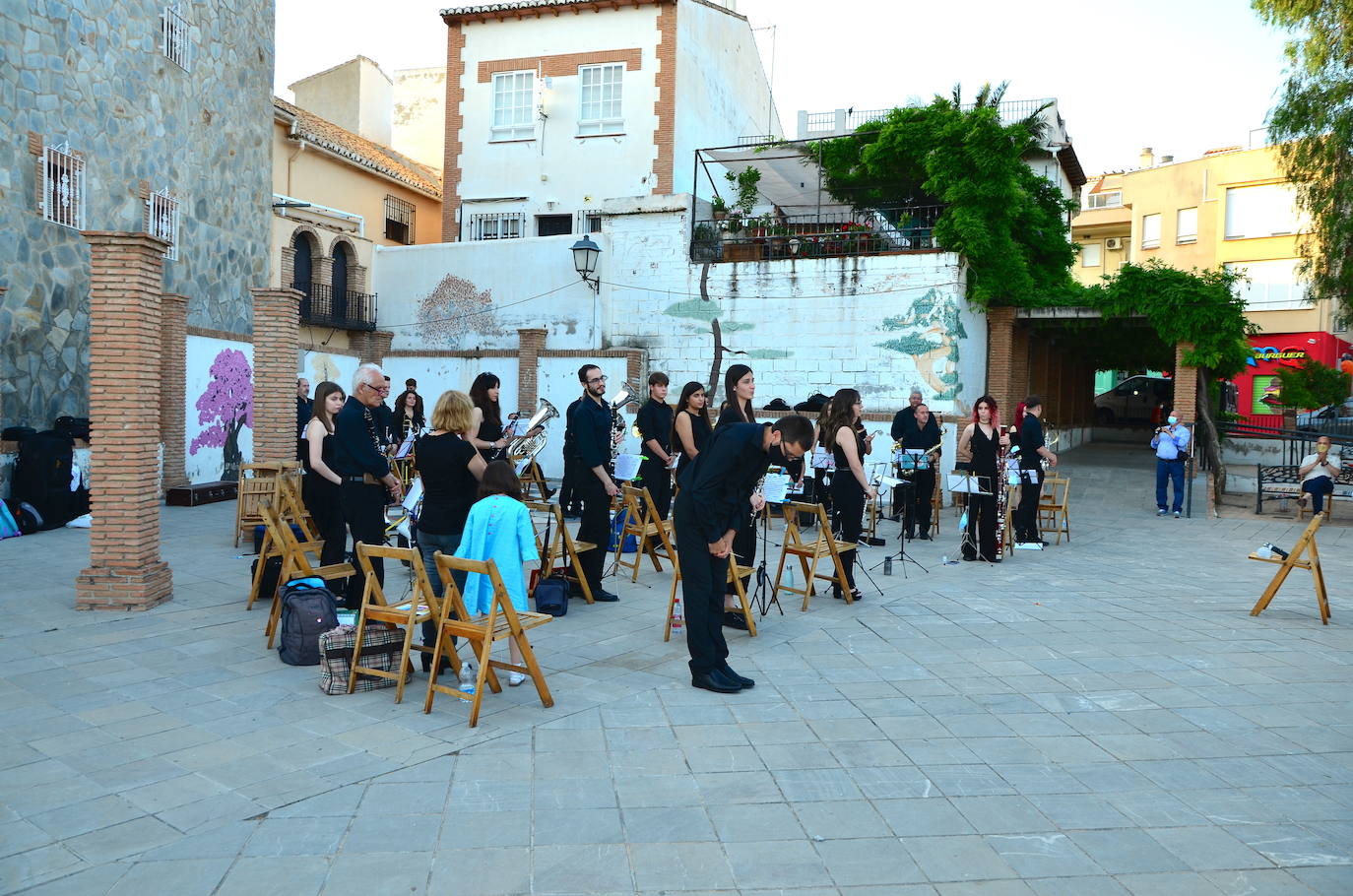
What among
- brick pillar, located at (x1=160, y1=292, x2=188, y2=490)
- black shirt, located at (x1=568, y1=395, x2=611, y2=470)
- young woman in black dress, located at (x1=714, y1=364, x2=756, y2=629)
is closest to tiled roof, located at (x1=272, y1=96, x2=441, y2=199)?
brick pillar, located at (x1=160, y1=292, x2=188, y2=490)

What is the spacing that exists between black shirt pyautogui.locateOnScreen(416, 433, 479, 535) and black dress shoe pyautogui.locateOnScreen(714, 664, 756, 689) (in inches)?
68.6

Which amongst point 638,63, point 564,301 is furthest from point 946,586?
point 638,63

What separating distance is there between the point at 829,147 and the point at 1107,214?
24.1 metres

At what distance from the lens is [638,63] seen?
21766 millimetres

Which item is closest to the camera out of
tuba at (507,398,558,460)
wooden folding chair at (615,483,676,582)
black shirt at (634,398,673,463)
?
wooden folding chair at (615,483,676,582)

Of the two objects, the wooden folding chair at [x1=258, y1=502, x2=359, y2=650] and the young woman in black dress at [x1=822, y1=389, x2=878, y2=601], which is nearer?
the wooden folding chair at [x1=258, y1=502, x2=359, y2=650]

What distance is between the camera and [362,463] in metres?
6.38

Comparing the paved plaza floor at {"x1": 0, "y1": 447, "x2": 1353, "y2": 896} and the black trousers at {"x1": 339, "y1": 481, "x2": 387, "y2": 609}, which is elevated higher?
the black trousers at {"x1": 339, "y1": 481, "x2": 387, "y2": 609}

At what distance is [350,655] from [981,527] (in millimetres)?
6971

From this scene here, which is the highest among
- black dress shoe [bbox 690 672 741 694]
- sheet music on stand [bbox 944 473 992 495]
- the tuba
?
the tuba

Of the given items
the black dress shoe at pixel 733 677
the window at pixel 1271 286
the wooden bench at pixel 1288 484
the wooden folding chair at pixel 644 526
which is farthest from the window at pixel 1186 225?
the black dress shoe at pixel 733 677

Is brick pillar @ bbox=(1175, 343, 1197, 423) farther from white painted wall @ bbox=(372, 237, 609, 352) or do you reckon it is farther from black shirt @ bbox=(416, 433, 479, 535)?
black shirt @ bbox=(416, 433, 479, 535)

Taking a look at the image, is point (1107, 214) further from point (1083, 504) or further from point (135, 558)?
point (135, 558)

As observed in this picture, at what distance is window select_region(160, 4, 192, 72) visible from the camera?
1482 centimetres
